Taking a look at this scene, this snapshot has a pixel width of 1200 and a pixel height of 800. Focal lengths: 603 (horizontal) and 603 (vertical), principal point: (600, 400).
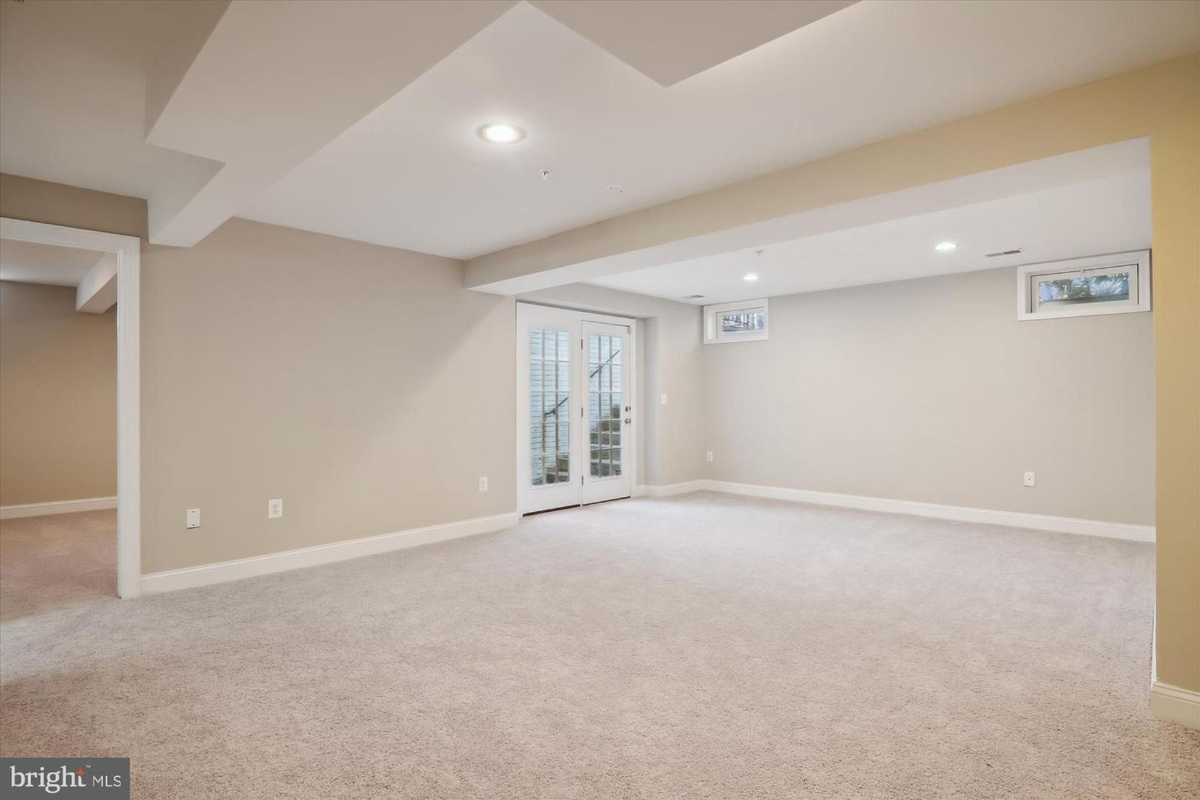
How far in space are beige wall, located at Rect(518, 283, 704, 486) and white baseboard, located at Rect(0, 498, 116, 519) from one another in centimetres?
585

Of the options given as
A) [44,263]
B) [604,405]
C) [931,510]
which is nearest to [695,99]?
[604,405]

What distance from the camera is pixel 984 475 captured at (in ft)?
18.2

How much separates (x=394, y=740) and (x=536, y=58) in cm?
236

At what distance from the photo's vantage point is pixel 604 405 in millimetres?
6754

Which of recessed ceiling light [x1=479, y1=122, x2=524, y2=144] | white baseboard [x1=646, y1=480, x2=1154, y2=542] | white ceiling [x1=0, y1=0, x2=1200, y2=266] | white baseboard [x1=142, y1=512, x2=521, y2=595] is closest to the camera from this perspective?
white ceiling [x1=0, y1=0, x2=1200, y2=266]

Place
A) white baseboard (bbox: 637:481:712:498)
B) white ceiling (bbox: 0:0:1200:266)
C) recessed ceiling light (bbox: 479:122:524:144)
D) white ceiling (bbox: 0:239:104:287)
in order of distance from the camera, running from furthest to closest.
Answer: white baseboard (bbox: 637:481:712:498) < white ceiling (bbox: 0:239:104:287) < recessed ceiling light (bbox: 479:122:524:144) < white ceiling (bbox: 0:0:1200:266)

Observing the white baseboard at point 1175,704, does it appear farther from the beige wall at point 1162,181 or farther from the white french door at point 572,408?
the white french door at point 572,408

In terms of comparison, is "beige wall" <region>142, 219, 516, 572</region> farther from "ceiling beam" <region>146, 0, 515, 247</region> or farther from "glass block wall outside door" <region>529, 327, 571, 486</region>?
"ceiling beam" <region>146, 0, 515, 247</region>

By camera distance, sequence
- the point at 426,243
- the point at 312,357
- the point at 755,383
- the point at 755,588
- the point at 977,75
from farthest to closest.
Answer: the point at 755,383 → the point at 426,243 → the point at 312,357 → the point at 755,588 → the point at 977,75

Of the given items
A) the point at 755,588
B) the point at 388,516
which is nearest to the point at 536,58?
the point at 755,588

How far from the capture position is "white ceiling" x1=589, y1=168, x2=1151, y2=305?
3.69m

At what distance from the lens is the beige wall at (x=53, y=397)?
6012 millimetres

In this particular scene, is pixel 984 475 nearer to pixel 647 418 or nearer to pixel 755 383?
pixel 755 383

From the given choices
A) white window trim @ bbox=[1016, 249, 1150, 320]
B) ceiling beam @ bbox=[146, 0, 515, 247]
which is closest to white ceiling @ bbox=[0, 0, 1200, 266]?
ceiling beam @ bbox=[146, 0, 515, 247]
